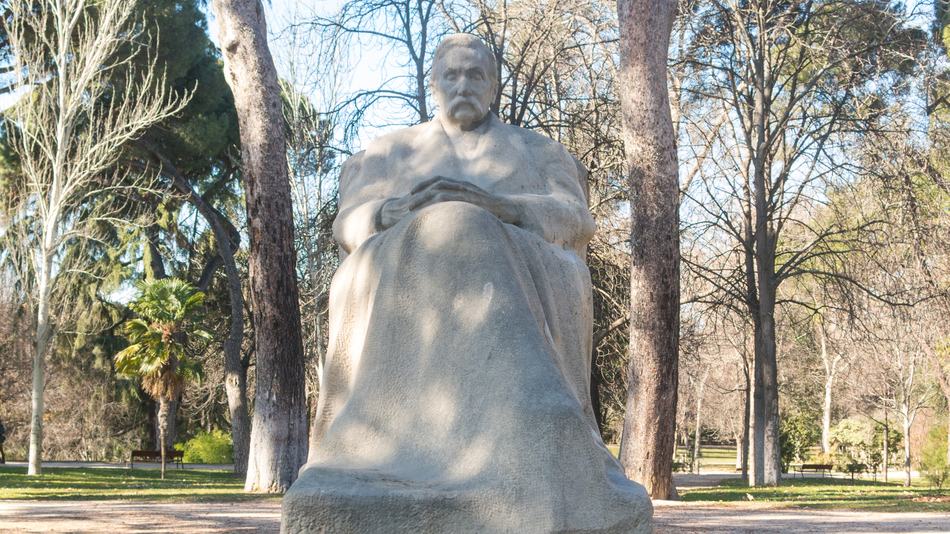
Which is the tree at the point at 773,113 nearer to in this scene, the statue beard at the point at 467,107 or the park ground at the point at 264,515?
the park ground at the point at 264,515

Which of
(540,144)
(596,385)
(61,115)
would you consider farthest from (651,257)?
(61,115)

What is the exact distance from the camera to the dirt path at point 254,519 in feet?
23.8

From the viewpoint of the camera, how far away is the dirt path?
7254 millimetres

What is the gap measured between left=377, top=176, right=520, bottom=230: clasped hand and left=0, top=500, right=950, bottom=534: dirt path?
3.50 m

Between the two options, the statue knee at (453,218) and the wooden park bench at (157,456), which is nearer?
the statue knee at (453,218)

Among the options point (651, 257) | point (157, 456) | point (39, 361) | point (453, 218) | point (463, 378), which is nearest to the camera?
point (463, 378)

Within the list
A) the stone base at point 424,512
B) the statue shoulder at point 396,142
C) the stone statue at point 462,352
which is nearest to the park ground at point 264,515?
the statue shoulder at point 396,142

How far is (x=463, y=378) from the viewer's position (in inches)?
136

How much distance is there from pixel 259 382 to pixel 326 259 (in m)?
7.71

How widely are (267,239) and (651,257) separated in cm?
410

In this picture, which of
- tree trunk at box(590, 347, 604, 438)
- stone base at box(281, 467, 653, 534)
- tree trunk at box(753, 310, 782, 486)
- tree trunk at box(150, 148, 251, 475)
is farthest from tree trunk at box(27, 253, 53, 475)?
stone base at box(281, 467, 653, 534)

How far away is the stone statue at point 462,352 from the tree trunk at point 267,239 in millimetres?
7356

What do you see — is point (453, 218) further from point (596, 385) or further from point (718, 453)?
point (718, 453)

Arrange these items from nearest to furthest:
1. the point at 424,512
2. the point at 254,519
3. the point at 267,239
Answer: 1. the point at 424,512
2. the point at 254,519
3. the point at 267,239
